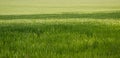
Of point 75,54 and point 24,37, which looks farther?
point 24,37

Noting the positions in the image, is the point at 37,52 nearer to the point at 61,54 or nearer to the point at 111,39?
the point at 61,54

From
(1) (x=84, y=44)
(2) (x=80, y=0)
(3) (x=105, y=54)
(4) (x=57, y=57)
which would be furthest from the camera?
(2) (x=80, y=0)

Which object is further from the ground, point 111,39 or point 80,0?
point 111,39

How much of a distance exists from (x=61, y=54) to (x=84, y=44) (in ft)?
2.87

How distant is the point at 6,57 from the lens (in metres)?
4.73

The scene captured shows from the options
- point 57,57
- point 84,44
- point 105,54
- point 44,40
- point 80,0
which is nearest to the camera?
point 57,57

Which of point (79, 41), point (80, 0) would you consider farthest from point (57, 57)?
point (80, 0)

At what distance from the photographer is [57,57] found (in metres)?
4.68

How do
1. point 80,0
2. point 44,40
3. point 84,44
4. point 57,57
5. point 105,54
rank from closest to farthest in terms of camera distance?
point 57,57, point 105,54, point 84,44, point 44,40, point 80,0

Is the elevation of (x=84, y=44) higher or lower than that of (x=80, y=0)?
higher

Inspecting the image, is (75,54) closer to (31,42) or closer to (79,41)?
(79,41)

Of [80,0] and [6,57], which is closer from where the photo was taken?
[6,57]

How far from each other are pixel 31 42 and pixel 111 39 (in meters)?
1.93

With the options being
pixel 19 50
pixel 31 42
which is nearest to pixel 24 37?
pixel 31 42
